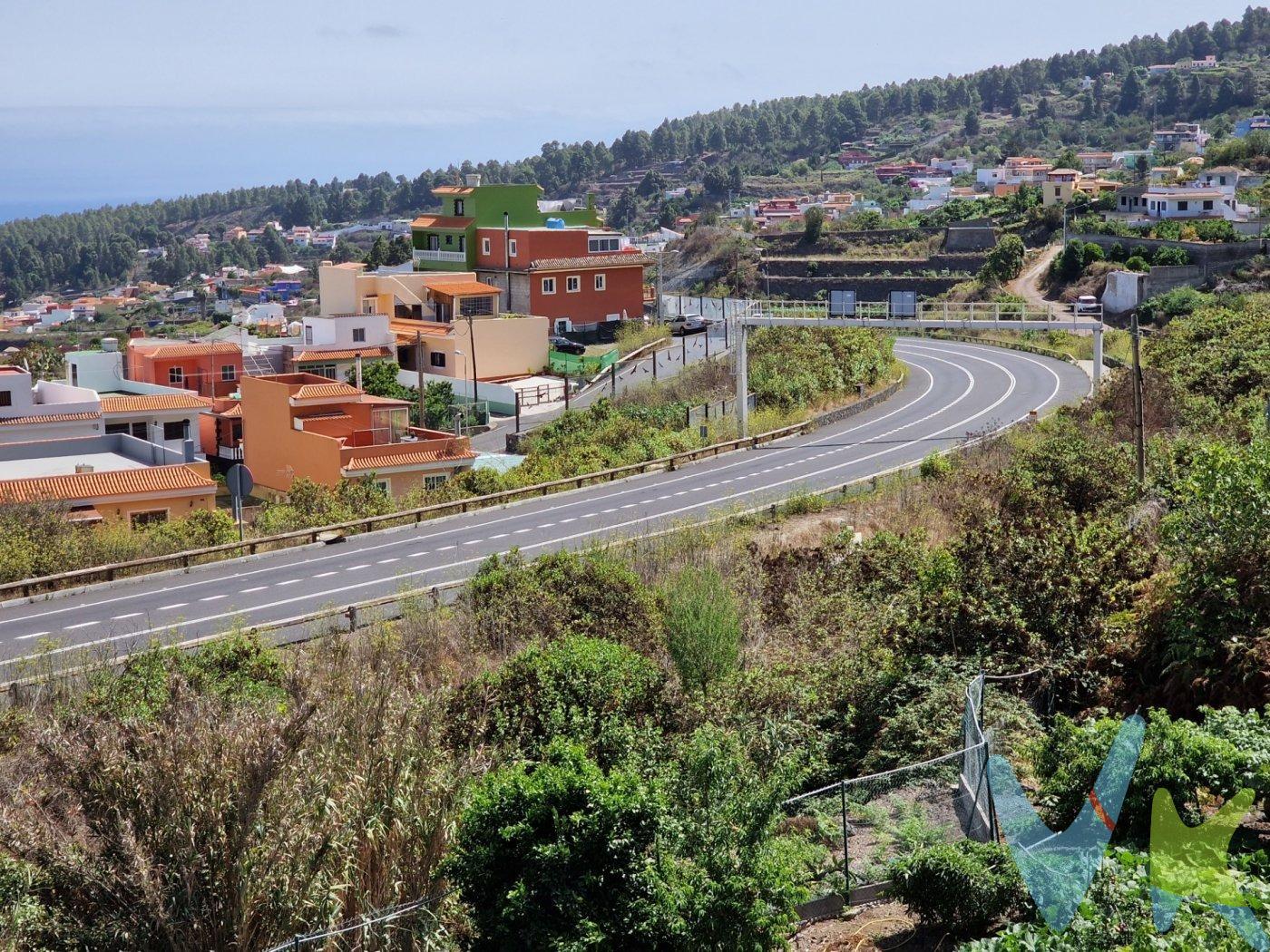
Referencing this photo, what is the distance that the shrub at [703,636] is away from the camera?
1664 cm

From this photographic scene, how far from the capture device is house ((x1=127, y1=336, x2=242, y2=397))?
60.2m

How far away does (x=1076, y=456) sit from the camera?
24.0 metres

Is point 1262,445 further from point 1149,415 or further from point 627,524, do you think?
point 1149,415

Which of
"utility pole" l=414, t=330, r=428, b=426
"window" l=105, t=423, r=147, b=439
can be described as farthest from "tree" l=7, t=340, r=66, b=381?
"window" l=105, t=423, r=147, b=439

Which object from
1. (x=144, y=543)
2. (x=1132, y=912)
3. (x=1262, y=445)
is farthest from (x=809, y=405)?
(x=1132, y=912)

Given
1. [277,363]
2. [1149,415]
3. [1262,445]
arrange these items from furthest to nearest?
[277,363], [1149,415], [1262,445]

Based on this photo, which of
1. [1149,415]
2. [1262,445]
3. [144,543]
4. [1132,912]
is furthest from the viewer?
[1149,415]

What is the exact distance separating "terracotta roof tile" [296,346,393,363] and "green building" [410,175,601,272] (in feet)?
49.7

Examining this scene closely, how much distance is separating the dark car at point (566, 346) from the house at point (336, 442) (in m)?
20.8

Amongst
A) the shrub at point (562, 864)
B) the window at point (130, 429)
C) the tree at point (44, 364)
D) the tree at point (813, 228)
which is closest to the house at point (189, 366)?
the tree at point (44, 364)

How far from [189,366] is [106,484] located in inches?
1065

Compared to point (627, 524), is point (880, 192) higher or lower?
higher

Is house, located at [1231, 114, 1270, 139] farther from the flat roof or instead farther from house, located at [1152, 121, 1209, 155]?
the flat roof

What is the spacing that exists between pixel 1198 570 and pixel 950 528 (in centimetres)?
934
